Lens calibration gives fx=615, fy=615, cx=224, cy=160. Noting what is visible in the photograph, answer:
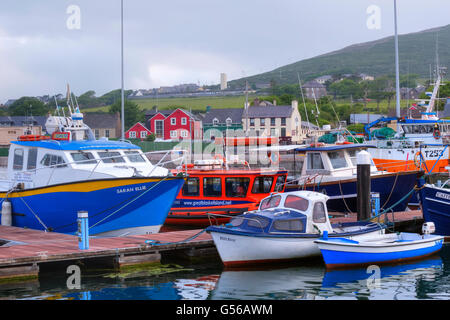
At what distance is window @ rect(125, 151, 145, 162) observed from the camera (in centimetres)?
2141

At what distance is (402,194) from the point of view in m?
24.8

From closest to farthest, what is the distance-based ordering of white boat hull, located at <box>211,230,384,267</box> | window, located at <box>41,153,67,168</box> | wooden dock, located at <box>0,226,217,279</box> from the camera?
wooden dock, located at <box>0,226,217,279</box> → white boat hull, located at <box>211,230,384,267</box> → window, located at <box>41,153,67,168</box>

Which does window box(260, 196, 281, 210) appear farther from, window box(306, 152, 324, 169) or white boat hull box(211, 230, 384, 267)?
window box(306, 152, 324, 169)

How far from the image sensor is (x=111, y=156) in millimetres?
20938

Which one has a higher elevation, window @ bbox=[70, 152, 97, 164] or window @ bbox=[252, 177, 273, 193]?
window @ bbox=[70, 152, 97, 164]

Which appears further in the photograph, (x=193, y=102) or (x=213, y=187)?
(x=193, y=102)

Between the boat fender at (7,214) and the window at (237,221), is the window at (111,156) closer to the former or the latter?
the boat fender at (7,214)

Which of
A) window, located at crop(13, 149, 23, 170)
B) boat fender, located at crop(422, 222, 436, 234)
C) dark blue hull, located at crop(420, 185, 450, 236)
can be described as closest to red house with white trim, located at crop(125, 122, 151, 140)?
window, located at crop(13, 149, 23, 170)

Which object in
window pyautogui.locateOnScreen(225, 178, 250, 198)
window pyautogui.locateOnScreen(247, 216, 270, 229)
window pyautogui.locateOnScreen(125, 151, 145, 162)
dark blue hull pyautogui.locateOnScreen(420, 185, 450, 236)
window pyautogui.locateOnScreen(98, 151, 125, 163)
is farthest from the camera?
window pyautogui.locateOnScreen(225, 178, 250, 198)

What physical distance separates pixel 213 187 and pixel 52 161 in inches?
263

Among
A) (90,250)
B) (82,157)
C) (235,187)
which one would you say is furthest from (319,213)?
(82,157)

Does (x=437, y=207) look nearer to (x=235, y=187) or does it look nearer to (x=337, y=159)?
(x=337, y=159)

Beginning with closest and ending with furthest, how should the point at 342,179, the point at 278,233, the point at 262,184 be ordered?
the point at 278,233, the point at 262,184, the point at 342,179
